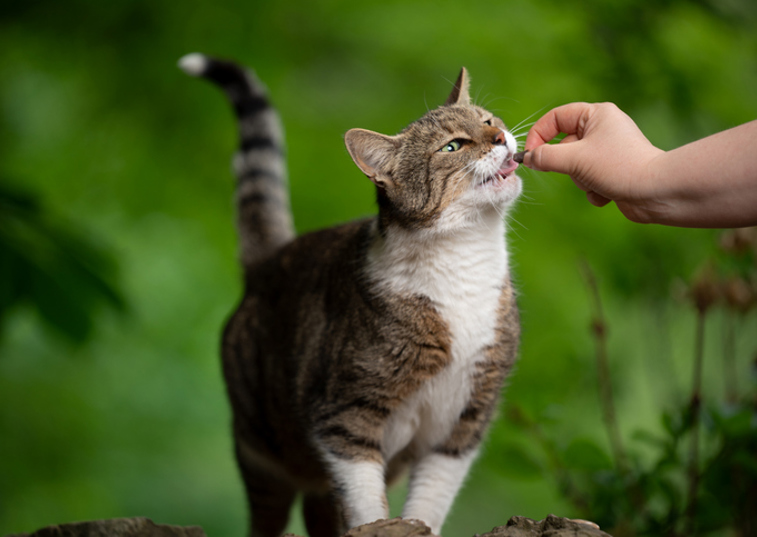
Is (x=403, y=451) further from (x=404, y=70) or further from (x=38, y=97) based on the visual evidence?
(x=38, y=97)

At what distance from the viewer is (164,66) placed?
154 inches

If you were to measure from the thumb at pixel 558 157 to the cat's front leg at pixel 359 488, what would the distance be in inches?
47.1

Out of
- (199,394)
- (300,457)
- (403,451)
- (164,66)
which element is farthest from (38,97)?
(403,451)

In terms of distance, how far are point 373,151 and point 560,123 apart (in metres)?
0.74

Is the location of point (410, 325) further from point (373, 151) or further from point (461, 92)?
point (461, 92)

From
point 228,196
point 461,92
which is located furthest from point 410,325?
point 228,196

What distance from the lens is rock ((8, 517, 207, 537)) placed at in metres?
1.77

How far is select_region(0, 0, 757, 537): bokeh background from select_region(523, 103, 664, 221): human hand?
4.55 ft

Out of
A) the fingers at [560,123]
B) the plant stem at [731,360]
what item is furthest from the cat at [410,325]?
the plant stem at [731,360]

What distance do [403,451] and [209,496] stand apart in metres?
2.90

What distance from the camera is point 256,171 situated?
135 inches

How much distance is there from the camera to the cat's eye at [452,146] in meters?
2.37

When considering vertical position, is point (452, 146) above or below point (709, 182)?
above

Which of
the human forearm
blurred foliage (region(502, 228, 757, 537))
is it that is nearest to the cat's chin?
the human forearm
